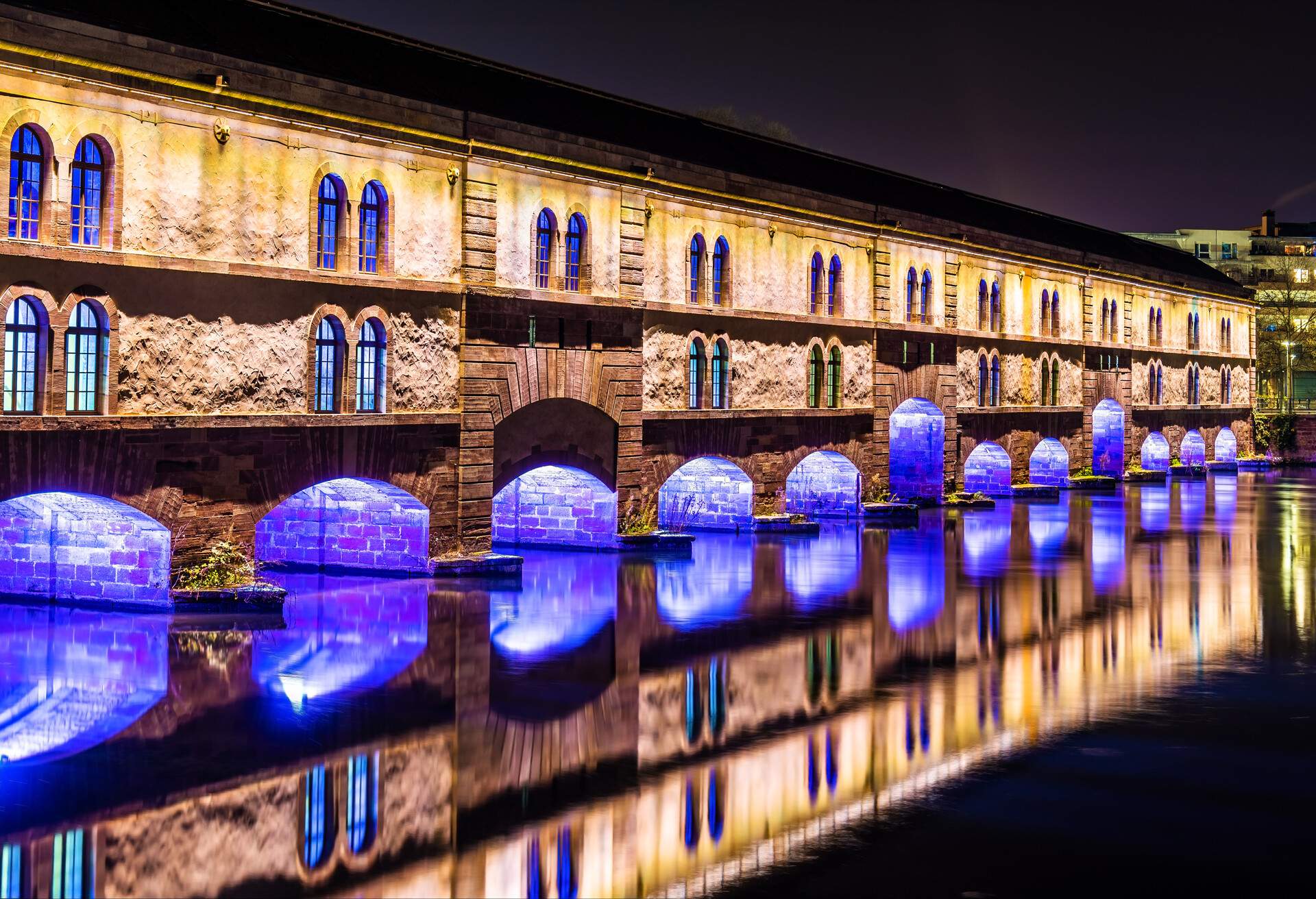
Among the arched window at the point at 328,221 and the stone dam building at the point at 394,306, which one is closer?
the stone dam building at the point at 394,306

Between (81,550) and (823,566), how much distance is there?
45.2ft

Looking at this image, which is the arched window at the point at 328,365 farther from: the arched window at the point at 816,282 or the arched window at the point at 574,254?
the arched window at the point at 816,282

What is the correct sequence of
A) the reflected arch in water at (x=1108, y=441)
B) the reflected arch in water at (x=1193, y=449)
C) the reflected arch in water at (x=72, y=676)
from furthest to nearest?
the reflected arch in water at (x=1193, y=449)
the reflected arch in water at (x=1108, y=441)
the reflected arch in water at (x=72, y=676)

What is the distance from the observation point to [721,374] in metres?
34.4

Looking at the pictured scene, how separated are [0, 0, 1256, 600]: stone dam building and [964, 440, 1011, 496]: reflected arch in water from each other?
6.78 metres

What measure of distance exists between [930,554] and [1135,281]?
30119mm

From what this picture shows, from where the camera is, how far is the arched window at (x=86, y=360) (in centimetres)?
2080

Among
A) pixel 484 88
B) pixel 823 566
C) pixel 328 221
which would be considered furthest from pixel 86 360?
pixel 823 566

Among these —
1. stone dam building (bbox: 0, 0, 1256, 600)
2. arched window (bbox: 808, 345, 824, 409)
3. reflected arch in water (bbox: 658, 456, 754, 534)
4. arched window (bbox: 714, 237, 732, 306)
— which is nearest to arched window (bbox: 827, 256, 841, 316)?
stone dam building (bbox: 0, 0, 1256, 600)

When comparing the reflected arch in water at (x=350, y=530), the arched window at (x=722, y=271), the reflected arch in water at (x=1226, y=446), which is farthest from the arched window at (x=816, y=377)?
the reflected arch in water at (x=1226, y=446)

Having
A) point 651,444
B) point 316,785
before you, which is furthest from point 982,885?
point 651,444

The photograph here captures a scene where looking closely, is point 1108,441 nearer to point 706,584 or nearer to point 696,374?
point 696,374

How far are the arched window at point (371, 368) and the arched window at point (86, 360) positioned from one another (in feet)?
16.2

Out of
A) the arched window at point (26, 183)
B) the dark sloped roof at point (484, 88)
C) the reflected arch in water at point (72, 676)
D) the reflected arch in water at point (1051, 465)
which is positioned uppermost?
the dark sloped roof at point (484, 88)
